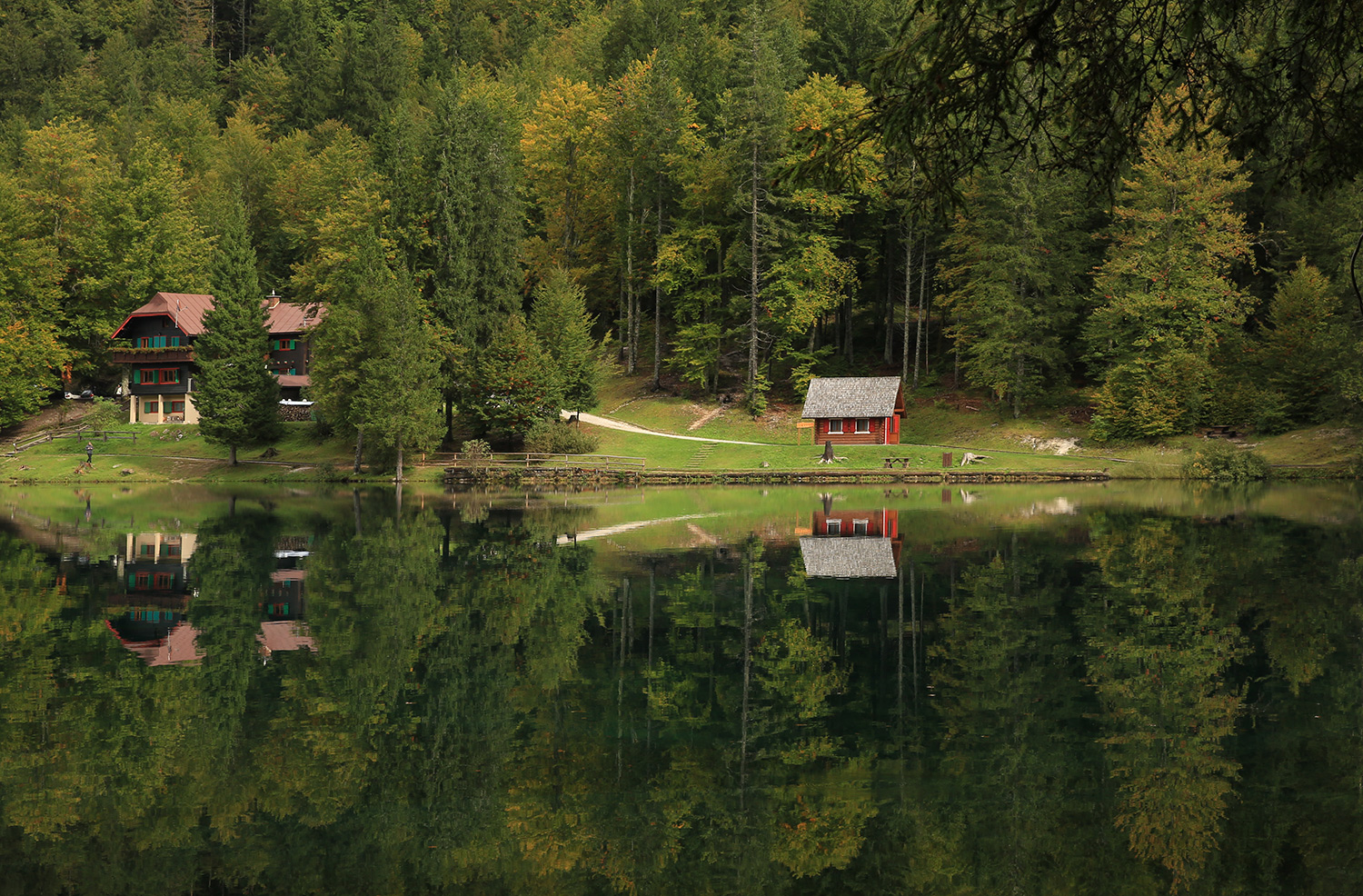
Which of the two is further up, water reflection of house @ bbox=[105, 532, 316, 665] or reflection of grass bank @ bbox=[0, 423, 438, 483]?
reflection of grass bank @ bbox=[0, 423, 438, 483]

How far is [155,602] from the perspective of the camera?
76.7 feet

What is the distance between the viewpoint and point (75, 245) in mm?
74375

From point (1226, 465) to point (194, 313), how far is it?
6224cm

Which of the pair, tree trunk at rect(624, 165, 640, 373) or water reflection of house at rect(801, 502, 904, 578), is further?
tree trunk at rect(624, 165, 640, 373)

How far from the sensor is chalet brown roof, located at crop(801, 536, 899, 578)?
85.7 feet

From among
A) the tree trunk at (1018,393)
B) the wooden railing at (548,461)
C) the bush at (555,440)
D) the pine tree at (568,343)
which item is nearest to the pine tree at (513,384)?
the bush at (555,440)

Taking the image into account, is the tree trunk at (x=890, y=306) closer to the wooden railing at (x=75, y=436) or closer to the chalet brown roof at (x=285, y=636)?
the wooden railing at (x=75, y=436)

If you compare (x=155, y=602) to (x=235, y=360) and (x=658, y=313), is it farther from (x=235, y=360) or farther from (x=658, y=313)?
(x=658, y=313)

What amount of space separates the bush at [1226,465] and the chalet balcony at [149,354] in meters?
58.1

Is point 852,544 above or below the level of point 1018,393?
below

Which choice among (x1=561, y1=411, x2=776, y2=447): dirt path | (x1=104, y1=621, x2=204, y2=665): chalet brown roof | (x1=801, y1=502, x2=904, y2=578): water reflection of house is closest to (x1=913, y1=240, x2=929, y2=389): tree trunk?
(x1=561, y1=411, x2=776, y2=447): dirt path

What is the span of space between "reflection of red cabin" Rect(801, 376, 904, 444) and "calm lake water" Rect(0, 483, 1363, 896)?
109 ft

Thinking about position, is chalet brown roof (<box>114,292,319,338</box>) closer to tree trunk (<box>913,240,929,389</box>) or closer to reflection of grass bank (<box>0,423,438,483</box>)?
reflection of grass bank (<box>0,423,438,483</box>)

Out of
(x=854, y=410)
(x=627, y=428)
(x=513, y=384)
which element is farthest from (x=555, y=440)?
(x=854, y=410)
